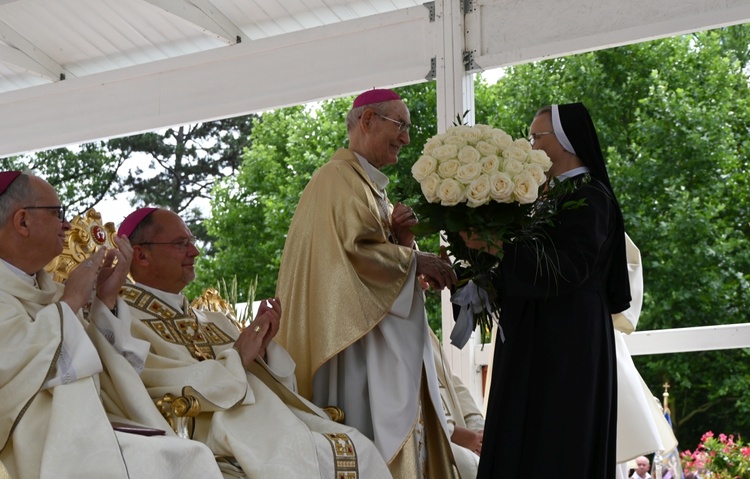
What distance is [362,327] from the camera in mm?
4676

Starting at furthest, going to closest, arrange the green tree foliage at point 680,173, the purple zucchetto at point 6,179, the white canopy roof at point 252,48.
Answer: the green tree foliage at point 680,173 < the white canopy roof at point 252,48 < the purple zucchetto at point 6,179

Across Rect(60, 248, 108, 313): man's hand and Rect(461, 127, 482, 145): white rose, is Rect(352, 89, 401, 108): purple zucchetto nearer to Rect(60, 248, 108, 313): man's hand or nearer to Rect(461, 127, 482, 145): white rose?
Rect(461, 127, 482, 145): white rose

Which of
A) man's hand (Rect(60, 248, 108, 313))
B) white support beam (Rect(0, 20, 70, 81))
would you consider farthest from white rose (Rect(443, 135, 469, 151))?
white support beam (Rect(0, 20, 70, 81))

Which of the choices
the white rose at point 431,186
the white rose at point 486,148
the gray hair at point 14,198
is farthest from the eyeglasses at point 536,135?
the gray hair at point 14,198

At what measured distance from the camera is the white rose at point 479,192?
13.1 ft

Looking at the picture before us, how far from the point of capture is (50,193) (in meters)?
4.00

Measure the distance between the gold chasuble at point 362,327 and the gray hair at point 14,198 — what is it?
136 cm

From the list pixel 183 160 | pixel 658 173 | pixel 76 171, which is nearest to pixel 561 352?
pixel 658 173

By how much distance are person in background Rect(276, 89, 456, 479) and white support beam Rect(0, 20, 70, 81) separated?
19.5 feet

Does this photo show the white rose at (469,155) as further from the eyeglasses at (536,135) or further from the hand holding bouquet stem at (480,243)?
the eyeglasses at (536,135)

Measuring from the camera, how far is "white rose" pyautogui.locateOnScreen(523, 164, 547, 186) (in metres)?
4.05

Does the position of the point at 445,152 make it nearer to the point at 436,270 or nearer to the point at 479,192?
the point at 479,192

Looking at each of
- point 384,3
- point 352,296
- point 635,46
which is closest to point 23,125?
point 384,3

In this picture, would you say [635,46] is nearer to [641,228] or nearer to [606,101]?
[606,101]
